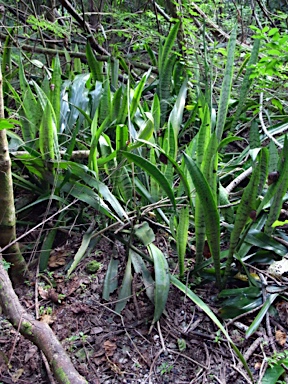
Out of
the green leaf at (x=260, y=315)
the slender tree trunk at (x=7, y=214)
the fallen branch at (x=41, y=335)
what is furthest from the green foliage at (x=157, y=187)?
the fallen branch at (x=41, y=335)

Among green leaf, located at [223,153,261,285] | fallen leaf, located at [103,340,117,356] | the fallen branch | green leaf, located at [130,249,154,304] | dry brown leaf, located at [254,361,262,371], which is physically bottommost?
fallen leaf, located at [103,340,117,356]

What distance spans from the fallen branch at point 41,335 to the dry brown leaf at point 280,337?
2.15 ft

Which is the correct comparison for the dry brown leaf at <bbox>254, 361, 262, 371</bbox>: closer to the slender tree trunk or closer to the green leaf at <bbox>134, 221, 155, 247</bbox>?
the green leaf at <bbox>134, 221, 155, 247</bbox>

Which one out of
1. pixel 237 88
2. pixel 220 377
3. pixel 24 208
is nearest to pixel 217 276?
pixel 220 377

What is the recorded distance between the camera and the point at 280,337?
1178 millimetres

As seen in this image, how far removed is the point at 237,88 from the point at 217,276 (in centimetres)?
186

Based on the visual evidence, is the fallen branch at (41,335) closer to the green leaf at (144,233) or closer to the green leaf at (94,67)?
the green leaf at (144,233)

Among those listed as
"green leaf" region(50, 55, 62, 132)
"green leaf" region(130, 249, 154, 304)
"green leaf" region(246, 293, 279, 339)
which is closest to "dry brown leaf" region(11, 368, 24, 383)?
"green leaf" region(130, 249, 154, 304)

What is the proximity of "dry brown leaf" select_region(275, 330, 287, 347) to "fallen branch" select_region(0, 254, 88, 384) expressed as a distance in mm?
655

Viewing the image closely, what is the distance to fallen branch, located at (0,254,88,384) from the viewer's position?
2.93ft

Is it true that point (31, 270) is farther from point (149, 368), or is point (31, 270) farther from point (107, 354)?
point (149, 368)

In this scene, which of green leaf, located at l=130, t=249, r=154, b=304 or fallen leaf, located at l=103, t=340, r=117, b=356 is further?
green leaf, located at l=130, t=249, r=154, b=304

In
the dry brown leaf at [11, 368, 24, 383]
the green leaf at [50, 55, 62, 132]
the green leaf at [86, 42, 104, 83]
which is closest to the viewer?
the dry brown leaf at [11, 368, 24, 383]

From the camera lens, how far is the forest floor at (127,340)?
3.63 ft
